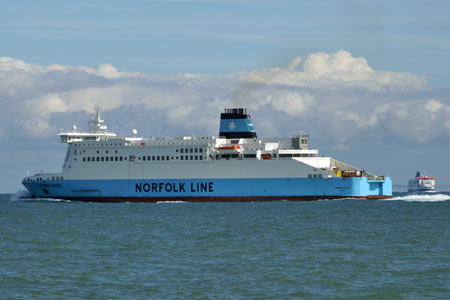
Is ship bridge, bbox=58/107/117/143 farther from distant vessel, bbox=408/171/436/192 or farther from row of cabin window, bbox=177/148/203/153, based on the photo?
distant vessel, bbox=408/171/436/192

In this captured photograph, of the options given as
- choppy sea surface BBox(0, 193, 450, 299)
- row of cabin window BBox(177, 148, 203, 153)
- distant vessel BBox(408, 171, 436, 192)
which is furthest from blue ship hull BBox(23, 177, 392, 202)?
distant vessel BBox(408, 171, 436, 192)

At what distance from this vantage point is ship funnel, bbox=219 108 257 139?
225 feet

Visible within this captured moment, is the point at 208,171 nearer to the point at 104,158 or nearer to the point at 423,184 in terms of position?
the point at 104,158

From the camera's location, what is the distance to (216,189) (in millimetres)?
64125

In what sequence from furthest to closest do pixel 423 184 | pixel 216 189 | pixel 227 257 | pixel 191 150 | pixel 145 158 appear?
pixel 423 184
pixel 145 158
pixel 191 150
pixel 216 189
pixel 227 257

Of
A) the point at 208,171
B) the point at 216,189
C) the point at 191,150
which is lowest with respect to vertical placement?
the point at 216,189

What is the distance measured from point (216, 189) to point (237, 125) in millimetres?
7670

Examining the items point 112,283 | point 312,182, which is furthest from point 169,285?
point 312,182

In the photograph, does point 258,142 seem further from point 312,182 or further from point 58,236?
point 58,236

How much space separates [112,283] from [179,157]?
4298 centimetres

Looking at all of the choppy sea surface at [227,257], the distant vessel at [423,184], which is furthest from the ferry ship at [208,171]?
the distant vessel at [423,184]

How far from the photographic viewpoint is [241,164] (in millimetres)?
63531

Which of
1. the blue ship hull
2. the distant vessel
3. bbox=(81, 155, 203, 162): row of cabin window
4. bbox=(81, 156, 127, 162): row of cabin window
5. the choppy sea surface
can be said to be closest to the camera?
the choppy sea surface

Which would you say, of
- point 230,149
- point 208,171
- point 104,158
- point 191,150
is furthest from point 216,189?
point 104,158
